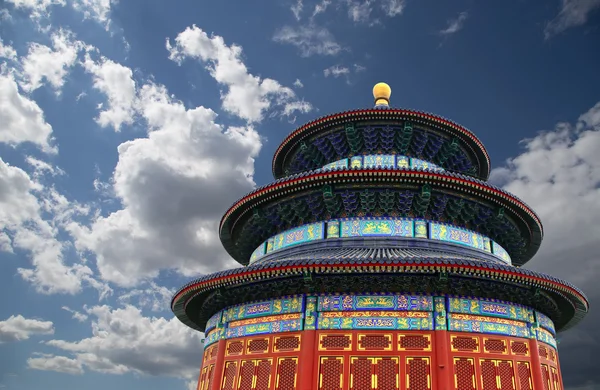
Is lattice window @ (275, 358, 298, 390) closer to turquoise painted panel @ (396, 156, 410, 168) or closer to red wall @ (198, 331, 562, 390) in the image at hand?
red wall @ (198, 331, 562, 390)

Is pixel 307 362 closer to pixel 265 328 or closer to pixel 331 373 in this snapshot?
pixel 331 373

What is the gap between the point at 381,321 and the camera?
1472 centimetres

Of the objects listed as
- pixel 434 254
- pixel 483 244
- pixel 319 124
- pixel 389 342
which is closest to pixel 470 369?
pixel 389 342

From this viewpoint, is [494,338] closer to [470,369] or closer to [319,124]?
[470,369]

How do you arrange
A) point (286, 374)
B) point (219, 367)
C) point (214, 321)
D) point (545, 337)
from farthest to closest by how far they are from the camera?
point (214, 321)
point (545, 337)
point (219, 367)
point (286, 374)

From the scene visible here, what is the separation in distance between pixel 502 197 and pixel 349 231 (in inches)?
236

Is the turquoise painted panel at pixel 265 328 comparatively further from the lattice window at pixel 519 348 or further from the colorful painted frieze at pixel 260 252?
the lattice window at pixel 519 348

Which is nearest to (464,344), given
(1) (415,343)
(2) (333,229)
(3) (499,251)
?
(1) (415,343)

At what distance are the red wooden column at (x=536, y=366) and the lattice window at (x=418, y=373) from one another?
3841mm

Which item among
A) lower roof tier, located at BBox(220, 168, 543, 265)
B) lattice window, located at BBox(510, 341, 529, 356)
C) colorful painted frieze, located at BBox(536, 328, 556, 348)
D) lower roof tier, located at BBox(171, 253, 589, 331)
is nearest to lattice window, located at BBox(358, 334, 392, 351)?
lower roof tier, located at BBox(171, 253, 589, 331)

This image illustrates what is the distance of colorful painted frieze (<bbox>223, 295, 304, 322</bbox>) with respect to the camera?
15.6 metres

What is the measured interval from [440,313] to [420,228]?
4.05 metres

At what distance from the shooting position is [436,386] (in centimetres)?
1391

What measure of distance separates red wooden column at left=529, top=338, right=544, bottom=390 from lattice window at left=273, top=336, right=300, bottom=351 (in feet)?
25.0
